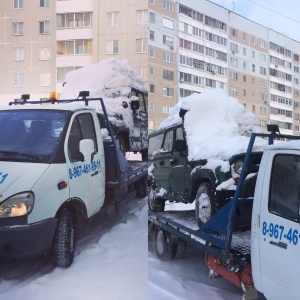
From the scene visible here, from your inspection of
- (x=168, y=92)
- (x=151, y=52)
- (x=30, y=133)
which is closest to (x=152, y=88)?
(x=168, y=92)

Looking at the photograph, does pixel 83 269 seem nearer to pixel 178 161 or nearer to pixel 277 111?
pixel 178 161

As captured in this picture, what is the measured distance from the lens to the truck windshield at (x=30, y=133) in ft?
7.64

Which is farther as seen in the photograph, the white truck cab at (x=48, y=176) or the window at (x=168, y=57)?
the window at (x=168, y=57)

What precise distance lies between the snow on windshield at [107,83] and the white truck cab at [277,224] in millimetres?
915

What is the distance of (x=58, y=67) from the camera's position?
2.56 meters

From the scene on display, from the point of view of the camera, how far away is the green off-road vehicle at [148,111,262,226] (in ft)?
7.06

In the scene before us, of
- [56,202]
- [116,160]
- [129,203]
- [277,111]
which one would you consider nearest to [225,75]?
[277,111]

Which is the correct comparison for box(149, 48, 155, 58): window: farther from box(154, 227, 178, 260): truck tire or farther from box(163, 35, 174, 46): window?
box(154, 227, 178, 260): truck tire

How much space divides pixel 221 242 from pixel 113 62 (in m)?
1.25

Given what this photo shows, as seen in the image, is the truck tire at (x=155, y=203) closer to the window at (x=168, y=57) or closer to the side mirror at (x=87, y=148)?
the side mirror at (x=87, y=148)

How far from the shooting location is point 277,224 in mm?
1980

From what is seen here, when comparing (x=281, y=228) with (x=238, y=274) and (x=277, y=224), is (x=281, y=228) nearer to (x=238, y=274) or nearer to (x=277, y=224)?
(x=277, y=224)

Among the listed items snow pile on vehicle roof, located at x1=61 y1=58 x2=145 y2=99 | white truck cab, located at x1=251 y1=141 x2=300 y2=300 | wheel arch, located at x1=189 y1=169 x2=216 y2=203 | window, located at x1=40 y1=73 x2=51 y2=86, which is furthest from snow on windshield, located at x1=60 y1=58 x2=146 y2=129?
white truck cab, located at x1=251 y1=141 x2=300 y2=300

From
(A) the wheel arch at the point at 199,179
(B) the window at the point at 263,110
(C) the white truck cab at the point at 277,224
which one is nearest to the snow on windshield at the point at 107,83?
(A) the wheel arch at the point at 199,179
